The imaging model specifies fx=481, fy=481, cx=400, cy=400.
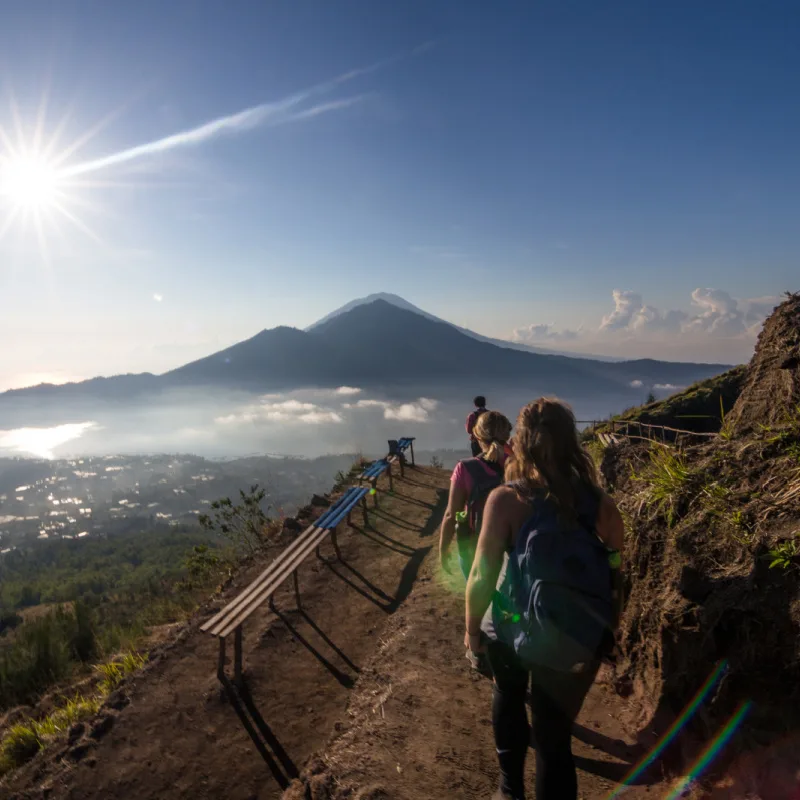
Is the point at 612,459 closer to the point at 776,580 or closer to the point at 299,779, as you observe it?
the point at 776,580

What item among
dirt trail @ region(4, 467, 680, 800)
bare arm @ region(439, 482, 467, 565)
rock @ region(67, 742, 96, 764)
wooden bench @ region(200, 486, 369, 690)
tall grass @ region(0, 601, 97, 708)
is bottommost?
tall grass @ region(0, 601, 97, 708)

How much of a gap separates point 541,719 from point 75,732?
4.41 m

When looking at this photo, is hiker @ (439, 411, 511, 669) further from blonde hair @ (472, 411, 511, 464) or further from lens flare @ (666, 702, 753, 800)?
lens flare @ (666, 702, 753, 800)

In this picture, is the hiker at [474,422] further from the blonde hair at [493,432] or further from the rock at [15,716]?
the rock at [15,716]

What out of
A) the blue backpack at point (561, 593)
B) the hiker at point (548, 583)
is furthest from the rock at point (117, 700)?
the blue backpack at point (561, 593)

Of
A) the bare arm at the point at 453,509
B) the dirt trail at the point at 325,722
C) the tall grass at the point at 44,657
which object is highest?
the bare arm at the point at 453,509

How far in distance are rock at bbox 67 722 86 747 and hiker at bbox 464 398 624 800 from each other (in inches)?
161

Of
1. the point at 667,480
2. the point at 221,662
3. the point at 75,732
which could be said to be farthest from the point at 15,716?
the point at 667,480

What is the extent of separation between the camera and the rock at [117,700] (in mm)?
4340

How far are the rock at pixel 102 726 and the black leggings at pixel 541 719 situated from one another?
144 inches

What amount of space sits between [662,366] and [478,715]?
5402 inches

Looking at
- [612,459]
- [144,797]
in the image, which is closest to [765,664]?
[612,459]

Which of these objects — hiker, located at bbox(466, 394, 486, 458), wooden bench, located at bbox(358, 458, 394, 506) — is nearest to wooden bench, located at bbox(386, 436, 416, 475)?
wooden bench, located at bbox(358, 458, 394, 506)

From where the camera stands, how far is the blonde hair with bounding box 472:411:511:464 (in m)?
3.09
